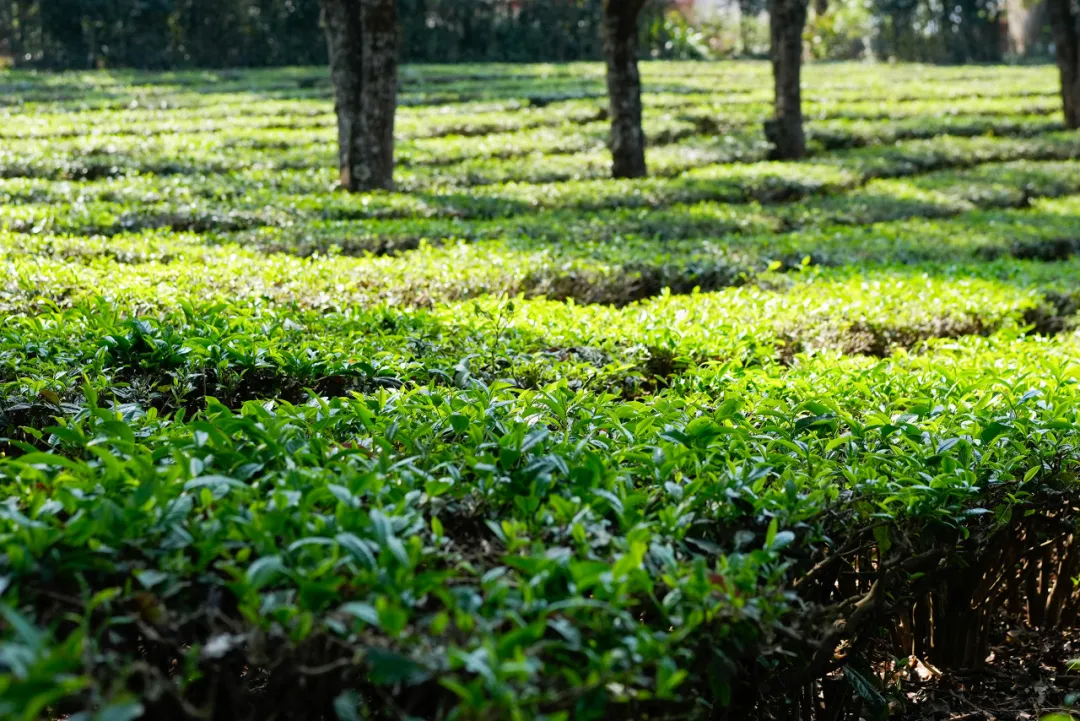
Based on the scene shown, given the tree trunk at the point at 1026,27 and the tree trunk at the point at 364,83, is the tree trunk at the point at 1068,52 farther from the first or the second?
the tree trunk at the point at 1026,27

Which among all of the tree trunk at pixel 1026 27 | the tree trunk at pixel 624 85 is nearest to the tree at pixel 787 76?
the tree trunk at pixel 624 85

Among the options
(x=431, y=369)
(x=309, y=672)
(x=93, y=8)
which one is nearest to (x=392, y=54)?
(x=431, y=369)

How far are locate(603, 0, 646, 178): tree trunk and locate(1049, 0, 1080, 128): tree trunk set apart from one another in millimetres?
9135

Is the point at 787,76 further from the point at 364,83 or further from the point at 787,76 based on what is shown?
the point at 364,83

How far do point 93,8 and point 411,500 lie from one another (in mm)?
34516

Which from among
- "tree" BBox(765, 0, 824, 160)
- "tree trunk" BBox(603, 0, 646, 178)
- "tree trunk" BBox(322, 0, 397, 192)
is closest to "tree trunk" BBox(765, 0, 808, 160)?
"tree" BBox(765, 0, 824, 160)

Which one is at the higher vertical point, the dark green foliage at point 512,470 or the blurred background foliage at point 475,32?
the blurred background foliage at point 475,32

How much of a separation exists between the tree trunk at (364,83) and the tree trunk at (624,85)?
276 centimetres

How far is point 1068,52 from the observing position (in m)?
17.3

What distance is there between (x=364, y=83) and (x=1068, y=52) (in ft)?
43.2

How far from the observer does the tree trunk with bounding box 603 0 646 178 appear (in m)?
11.6

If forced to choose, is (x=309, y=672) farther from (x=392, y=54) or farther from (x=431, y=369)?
(x=392, y=54)

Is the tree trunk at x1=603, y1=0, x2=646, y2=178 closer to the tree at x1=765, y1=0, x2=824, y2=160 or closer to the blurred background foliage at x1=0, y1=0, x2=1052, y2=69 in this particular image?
the tree at x1=765, y1=0, x2=824, y2=160

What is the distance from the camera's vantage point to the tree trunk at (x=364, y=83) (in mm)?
10172
